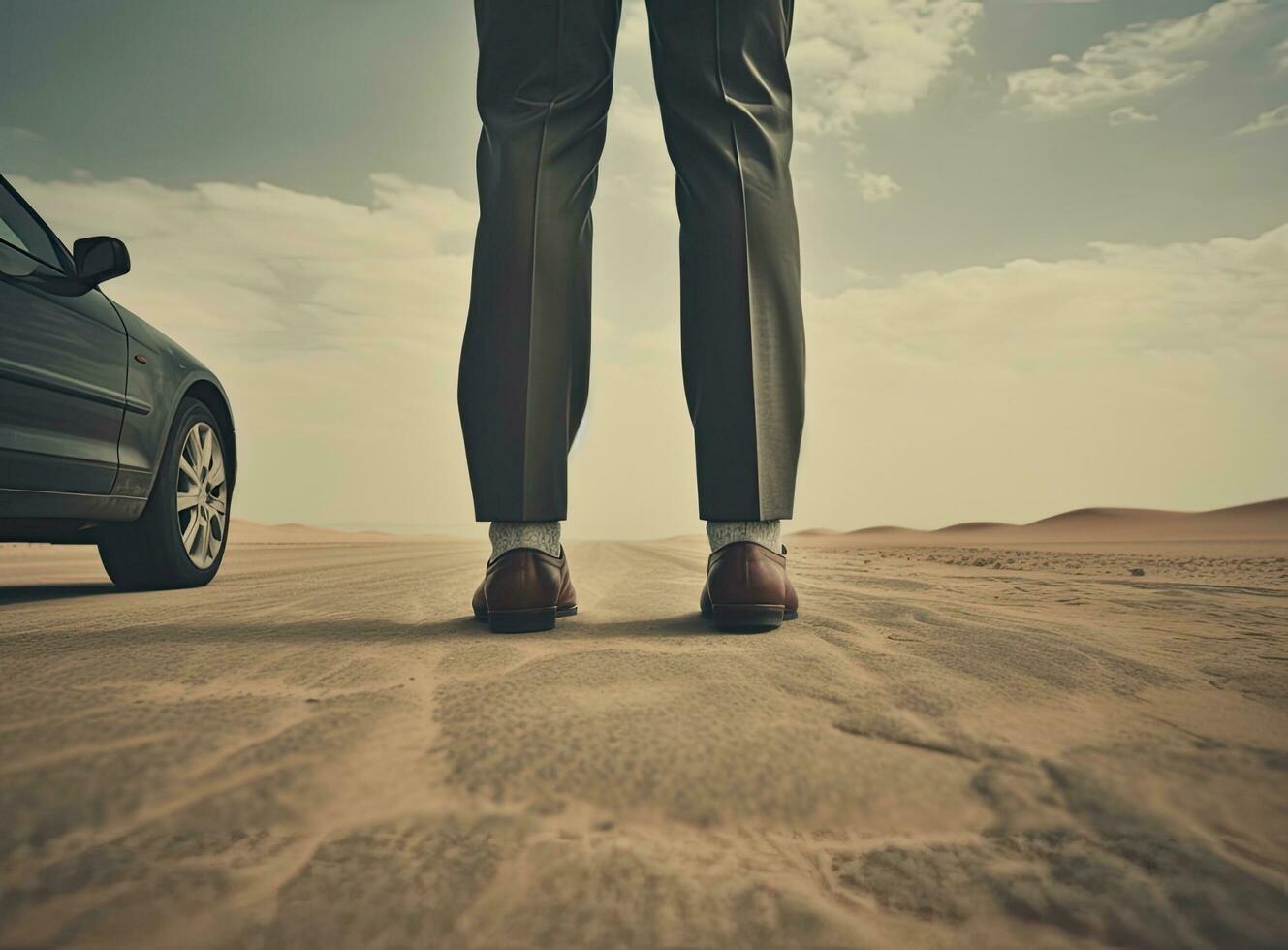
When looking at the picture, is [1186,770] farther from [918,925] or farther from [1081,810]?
[918,925]

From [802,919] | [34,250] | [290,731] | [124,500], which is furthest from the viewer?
[124,500]

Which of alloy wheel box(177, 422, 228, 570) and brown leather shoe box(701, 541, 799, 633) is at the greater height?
alloy wheel box(177, 422, 228, 570)

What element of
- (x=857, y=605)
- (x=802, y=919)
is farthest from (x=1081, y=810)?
(x=857, y=605)

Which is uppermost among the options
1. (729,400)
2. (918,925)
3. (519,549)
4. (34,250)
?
(34,250)

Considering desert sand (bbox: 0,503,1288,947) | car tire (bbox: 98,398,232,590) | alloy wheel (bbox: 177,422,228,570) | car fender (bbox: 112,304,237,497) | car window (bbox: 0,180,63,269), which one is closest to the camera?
desert sand (bbox: 0,503,1288,947)

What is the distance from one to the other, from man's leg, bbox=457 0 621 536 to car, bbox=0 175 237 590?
1.30m

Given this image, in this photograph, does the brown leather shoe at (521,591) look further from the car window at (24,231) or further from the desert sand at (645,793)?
the car window at (24,231)

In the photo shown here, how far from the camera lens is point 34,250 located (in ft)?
7.27

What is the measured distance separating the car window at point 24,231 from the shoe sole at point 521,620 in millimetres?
1747

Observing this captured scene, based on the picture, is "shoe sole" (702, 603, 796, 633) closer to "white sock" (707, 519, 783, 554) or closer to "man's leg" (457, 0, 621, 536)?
"white sock" (707, 519, 783, 554)

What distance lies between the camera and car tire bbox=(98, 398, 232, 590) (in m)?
2.57

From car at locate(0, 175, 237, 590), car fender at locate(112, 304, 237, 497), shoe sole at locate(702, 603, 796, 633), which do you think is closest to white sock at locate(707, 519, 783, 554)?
shoe sole at locate(702, 603, 796, 633)

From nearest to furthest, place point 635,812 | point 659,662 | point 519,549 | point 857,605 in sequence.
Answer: point 635,812
point 659,662
point 519,549
point 857,605

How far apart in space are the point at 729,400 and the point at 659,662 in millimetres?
593
